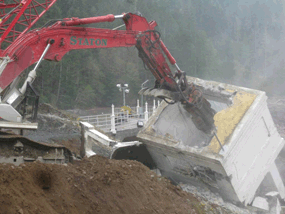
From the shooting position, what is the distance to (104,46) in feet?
20.0

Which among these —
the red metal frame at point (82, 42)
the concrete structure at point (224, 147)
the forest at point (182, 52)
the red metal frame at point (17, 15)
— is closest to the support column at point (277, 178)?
the concrete structure at point (224, 147)

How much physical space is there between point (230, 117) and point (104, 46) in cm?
268

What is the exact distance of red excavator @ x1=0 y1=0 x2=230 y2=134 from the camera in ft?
16.6

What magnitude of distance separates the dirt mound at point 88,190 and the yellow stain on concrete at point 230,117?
46.4 inches

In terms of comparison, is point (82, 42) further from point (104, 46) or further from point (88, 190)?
point (88, 190)

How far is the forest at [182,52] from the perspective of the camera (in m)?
32.7

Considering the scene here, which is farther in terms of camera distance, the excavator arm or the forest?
the forest

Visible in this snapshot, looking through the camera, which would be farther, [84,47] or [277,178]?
[277,178]

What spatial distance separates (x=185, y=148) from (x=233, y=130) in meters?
0.91

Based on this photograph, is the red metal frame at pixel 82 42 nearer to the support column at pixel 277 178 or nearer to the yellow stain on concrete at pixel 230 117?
the yellow stain on concrete at pixel 230 117

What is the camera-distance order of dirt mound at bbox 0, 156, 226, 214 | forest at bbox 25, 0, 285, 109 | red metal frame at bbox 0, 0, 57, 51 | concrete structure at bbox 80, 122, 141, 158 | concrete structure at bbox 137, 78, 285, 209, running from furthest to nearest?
forest at bbox 25, 0, 285, 109 → red metal frame at bbox 0, 0, 57, 51 → concrete structure at bbox 80, 122, 141, 158 → concrete structure at bbox 137, 78, 285, 209 → dirt mound at bbox 0, 156, 226, 214

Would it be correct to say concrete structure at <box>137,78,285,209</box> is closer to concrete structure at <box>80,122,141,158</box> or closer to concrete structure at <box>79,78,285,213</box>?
concrete structure at <box>79,78,285,213</box>

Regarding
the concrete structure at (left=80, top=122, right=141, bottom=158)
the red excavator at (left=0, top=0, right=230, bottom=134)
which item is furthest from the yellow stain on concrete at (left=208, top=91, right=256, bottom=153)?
the concrete structure at (left=80, top=122, right=141, bottom=158)

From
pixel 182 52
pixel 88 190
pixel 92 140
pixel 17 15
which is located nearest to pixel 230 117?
pixel 92 140
